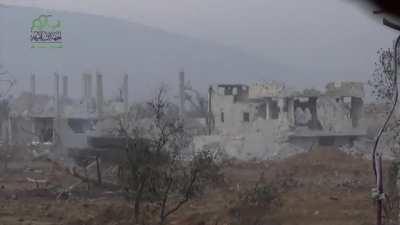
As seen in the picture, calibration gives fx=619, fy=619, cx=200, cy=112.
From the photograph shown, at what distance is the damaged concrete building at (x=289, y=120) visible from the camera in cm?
2591

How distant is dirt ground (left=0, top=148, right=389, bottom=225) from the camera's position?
10969mm

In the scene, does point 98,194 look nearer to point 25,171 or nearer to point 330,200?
point 330,200

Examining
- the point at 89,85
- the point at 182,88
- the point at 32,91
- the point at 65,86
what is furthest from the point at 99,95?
A: the point at 65,86

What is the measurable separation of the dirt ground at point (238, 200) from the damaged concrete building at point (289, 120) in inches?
118

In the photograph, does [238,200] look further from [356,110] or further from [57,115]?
[57,115]

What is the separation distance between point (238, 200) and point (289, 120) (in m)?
14.9

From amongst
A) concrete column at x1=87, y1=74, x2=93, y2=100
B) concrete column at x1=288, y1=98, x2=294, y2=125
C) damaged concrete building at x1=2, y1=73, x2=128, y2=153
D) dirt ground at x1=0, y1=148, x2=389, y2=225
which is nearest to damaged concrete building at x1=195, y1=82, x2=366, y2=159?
concrete column at x1=288, y1=98, x2=294, y2=125

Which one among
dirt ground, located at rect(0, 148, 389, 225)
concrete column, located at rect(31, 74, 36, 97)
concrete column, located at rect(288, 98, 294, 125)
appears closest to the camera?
dirt ground, located at rect(0, 148, 389, 225)

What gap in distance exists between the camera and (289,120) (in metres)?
26.1

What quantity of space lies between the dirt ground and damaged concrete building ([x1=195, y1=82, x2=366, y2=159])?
9.81ft

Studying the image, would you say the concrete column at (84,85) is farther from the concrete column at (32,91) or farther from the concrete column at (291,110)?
the concrete column at (291,110)

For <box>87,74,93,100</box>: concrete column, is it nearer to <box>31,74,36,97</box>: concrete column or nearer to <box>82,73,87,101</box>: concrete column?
<box>82,73,87,101</box>: concrete column

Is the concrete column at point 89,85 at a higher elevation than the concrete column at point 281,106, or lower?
higher

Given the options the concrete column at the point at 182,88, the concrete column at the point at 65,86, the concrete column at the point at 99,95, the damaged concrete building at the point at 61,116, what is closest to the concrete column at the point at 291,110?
the damaged concrete building at the point at 61,116
